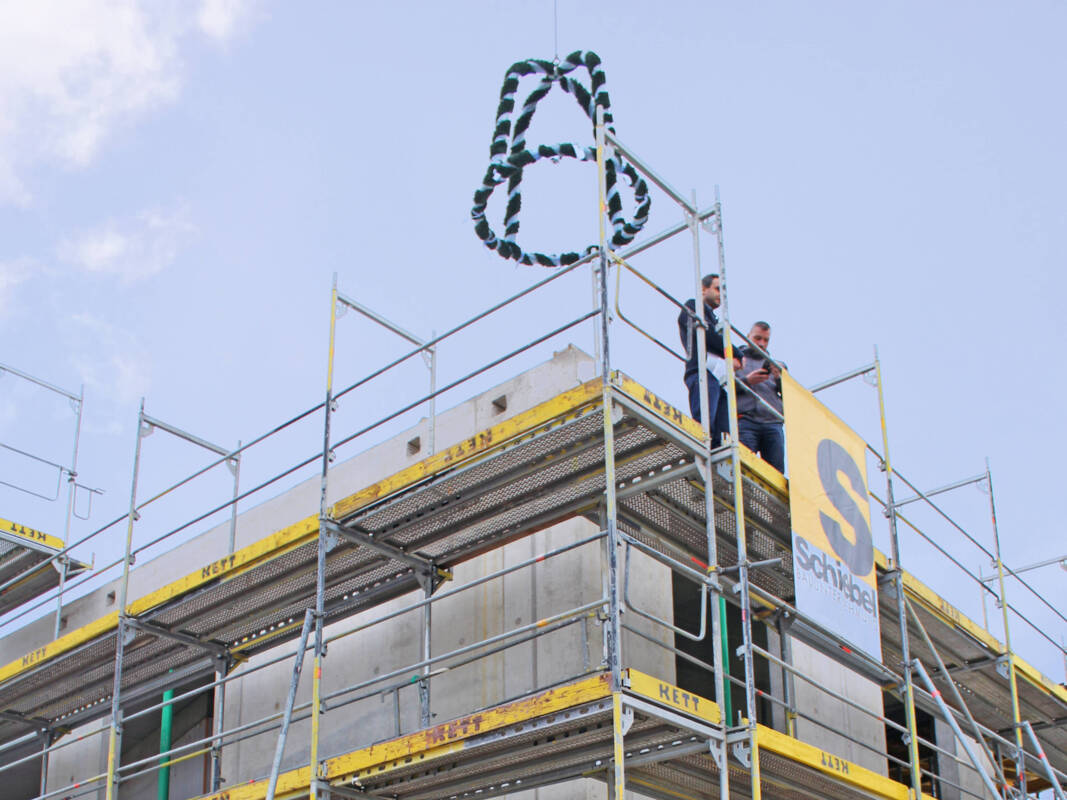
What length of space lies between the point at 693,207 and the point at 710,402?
1.60 meters

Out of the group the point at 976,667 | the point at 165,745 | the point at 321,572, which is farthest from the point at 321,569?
the point at 976,667

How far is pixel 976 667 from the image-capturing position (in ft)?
43.9

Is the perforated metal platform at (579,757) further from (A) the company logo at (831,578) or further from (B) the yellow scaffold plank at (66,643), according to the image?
(B) the yellow scaffold plank at (66,643)

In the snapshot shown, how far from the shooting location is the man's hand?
11266 millimetres

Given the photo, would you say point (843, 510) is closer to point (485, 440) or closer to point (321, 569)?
point (485, 440)

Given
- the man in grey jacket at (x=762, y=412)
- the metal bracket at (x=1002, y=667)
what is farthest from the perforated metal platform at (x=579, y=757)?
Result: the metal bracket at (x=1002, y=667)

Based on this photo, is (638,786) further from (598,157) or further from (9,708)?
(9,708)

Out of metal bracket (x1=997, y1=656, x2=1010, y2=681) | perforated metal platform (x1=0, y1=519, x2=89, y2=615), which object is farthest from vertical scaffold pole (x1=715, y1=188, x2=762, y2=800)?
perforated metal platform (x1=0, y1=519, x2=89, y2=615)

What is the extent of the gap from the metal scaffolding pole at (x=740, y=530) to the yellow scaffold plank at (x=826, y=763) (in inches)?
6.8

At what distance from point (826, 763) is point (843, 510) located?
7.02 ft

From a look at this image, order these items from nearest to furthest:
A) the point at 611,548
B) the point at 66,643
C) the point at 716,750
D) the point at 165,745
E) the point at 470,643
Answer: the point at 611,548 < the point at 716,750 < the point at 470,643 < the point at 66,643 < the point at 165,745

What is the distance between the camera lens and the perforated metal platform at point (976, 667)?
1207 cm

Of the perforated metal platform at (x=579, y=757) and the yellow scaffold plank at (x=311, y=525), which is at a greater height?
the yellow scaffold plank at (x=311, y=525)

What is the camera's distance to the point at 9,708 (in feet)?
48.3
